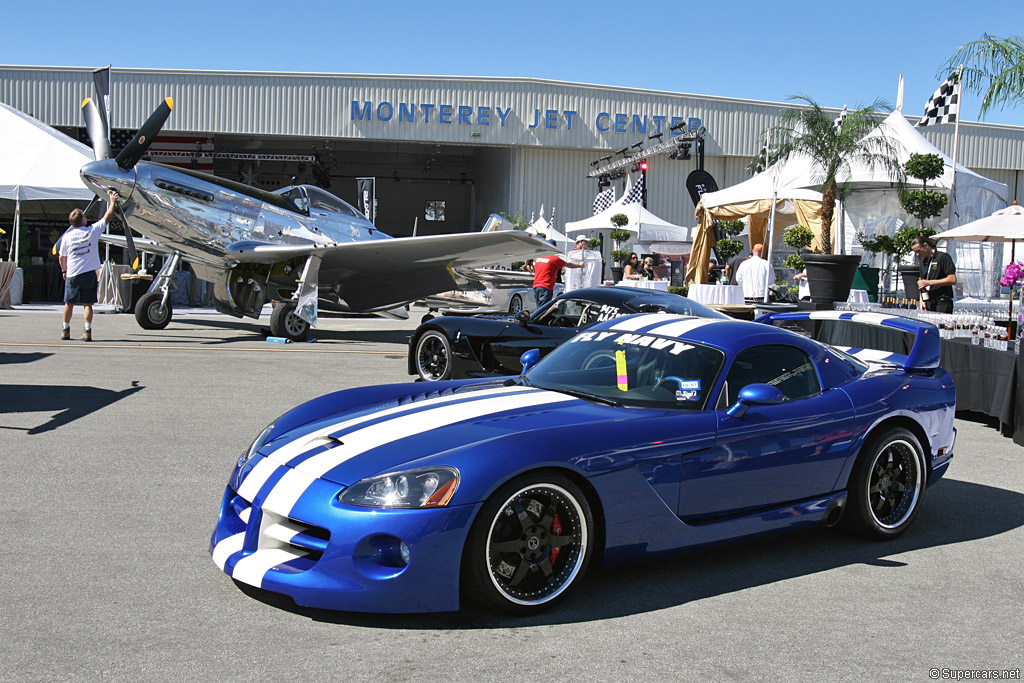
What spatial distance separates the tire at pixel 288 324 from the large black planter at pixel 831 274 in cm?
818

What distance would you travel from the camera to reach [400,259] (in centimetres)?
1600

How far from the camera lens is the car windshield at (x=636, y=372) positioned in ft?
14.8

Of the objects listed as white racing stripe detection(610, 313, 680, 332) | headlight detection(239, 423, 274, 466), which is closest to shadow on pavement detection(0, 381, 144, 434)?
headlight detection(239, 423, 274, 466)

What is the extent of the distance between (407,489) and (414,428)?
515 mm

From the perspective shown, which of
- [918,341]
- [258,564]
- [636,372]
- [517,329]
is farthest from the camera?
[517,329]

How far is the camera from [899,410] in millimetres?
5035

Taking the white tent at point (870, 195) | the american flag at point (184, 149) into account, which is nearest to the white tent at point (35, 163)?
the american flag at point (184, 149)

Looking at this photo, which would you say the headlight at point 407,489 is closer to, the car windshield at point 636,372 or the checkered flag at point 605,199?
the car windshield at point 636,372

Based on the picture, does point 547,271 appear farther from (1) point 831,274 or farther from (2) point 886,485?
(2) point 886,485

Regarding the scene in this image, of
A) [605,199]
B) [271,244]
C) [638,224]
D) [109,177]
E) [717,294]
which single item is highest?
[605,199]

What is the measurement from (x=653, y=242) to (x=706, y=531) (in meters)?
25.7

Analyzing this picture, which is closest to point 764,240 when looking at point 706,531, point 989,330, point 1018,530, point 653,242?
point 653,242

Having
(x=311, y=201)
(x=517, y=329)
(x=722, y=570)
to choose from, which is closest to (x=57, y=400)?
(x=517, y=329)

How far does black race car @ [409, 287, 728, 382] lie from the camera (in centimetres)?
896
